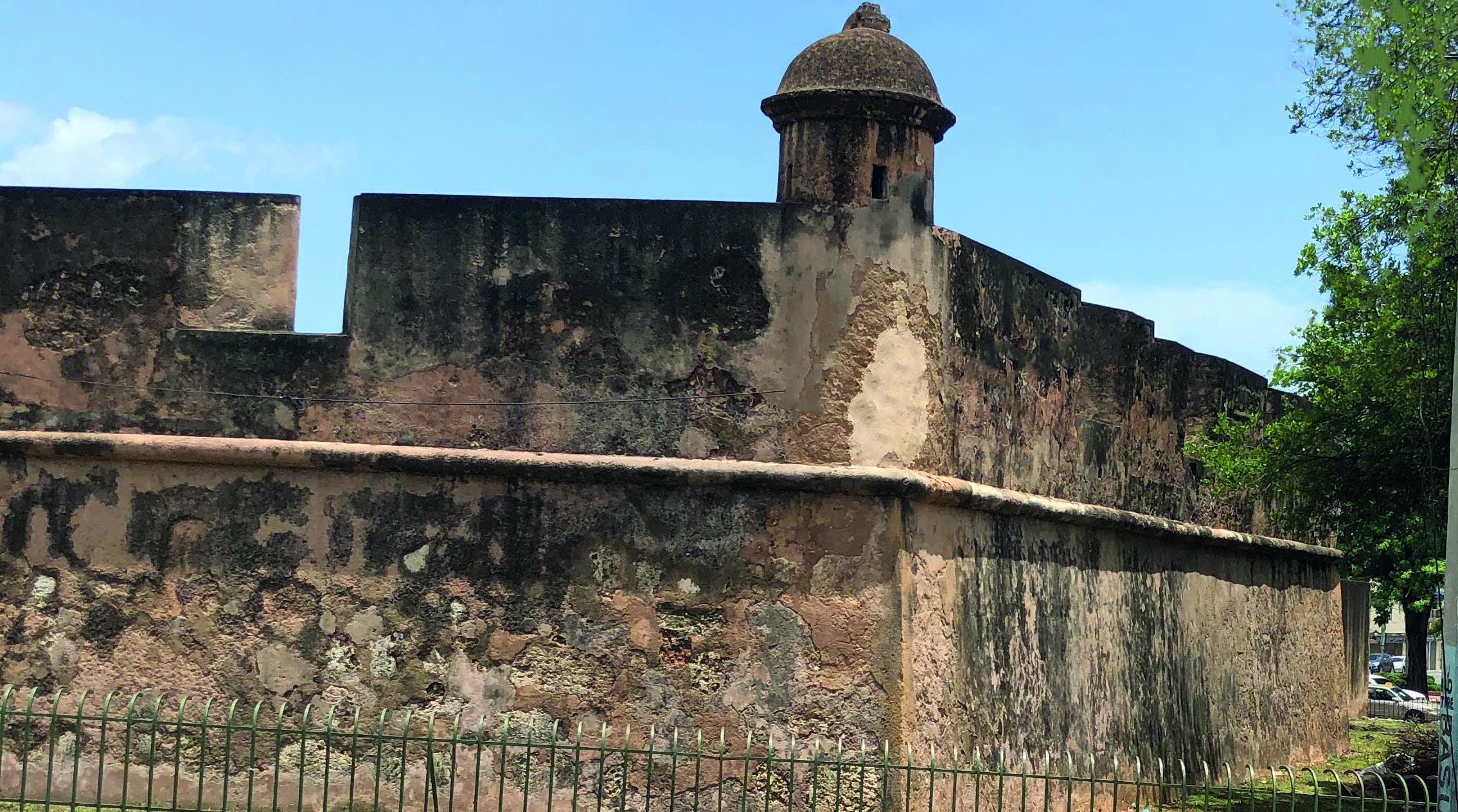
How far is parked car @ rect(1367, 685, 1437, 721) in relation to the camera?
71.5ft

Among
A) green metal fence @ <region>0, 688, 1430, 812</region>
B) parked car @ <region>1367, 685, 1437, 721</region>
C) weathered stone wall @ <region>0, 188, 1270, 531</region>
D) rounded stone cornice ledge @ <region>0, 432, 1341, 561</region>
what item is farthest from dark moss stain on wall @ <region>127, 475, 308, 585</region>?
parked car @ <region>1367, 685, 1437, 721</region>

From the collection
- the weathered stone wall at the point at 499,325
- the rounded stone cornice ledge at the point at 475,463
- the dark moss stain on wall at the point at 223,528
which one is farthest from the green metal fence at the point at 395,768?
the weathered stone wall at the point at 499,325

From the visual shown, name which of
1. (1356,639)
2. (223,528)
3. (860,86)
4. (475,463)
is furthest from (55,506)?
(1356,639)

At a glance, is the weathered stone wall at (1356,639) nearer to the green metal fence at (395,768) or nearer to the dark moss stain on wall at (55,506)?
the green metal fence at (395,768)

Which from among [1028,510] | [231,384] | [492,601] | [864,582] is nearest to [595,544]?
[492,601]

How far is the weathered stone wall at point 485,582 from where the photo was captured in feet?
23.9

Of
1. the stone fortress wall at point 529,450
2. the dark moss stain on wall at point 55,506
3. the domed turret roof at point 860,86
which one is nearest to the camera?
the stone fortress wall at point 529,450

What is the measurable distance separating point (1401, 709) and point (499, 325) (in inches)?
752

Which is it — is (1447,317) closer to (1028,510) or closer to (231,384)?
(1028,510)

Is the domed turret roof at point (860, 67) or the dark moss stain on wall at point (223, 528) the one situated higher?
the domed turret roof at point (860, 67)

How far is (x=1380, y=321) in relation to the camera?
10125 mm

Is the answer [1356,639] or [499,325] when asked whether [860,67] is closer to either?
[499,325]

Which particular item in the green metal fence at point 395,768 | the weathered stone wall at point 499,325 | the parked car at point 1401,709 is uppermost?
the weathered stone wall at point 499,325

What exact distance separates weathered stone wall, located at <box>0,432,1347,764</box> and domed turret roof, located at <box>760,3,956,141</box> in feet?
5.35
